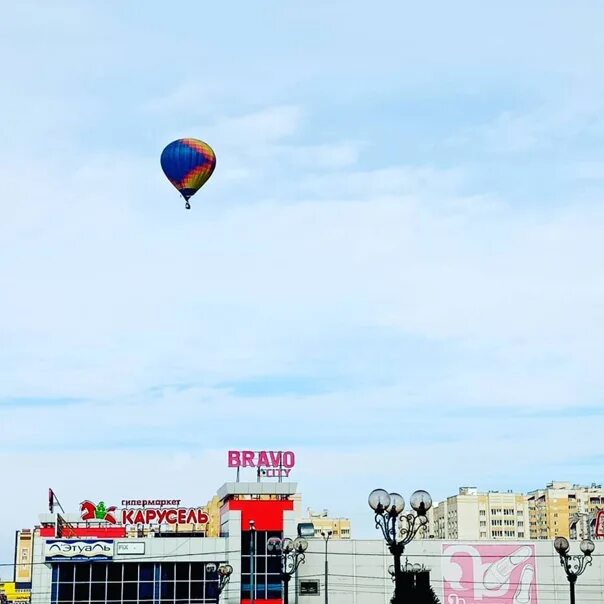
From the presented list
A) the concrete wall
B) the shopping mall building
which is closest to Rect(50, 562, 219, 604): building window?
the shopping mall building

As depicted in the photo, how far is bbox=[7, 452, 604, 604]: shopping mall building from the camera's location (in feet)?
301

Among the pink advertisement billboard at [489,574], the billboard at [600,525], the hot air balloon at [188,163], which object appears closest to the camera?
the hot air balloon at [188,163]

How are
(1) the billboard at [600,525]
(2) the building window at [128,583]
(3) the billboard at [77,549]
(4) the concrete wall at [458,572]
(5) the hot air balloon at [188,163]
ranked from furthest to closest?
(1) the billboard at [600,525]
(4) the concrete wall at [458,572]
(2) the building window at [128,583]
(3) the billboard at [77,549]
(5) the hot air balloon at [188,163]

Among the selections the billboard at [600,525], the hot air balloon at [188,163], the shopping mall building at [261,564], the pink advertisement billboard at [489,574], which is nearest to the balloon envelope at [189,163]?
the hot air balloon at [188,163]

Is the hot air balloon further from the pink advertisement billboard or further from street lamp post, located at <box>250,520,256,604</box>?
the pink advertisement billboard

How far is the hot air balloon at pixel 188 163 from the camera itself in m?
73.3

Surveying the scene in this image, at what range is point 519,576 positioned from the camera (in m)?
95.2

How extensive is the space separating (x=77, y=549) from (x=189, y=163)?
118 ft

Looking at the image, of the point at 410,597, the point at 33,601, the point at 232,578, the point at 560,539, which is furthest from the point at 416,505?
the point at 33,601

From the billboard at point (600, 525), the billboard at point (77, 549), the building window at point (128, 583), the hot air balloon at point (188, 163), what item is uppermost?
Answer: the hot air balloon at point (188, 163)

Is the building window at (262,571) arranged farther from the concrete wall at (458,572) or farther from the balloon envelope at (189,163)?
the balloon envelope at (189,163)

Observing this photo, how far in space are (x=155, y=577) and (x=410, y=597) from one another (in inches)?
2433

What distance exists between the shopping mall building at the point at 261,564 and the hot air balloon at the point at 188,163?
100ft

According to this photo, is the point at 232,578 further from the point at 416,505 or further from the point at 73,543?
the point at 416,505
